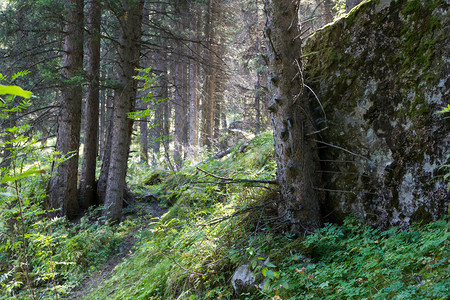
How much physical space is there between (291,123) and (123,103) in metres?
5.20

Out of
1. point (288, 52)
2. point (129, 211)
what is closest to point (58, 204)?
point (129, 211)

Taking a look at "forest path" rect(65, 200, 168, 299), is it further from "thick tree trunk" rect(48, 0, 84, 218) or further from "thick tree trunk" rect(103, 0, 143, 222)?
"thick tree trunk" rect(48, 0, 84, 218)

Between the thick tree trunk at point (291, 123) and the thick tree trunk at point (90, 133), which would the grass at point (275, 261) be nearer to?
the thick tree trunk at point (291, 123)

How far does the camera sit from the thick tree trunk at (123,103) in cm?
736

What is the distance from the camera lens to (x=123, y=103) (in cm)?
735

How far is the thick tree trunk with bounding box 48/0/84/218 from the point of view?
776 centimetres

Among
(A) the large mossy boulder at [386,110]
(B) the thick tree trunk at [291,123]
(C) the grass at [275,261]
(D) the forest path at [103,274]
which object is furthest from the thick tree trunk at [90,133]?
(A) the large mossy boulder at [386,110]

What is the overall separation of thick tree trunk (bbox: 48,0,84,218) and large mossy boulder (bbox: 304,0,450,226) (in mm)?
6508

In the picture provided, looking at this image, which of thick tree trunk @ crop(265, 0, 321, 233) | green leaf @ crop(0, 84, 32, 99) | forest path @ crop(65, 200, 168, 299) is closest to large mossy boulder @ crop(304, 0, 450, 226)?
thick tree trunk @ crop(265, 0, 321, 233)

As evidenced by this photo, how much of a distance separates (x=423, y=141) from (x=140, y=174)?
10.8 metres

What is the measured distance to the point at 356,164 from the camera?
3225 mm

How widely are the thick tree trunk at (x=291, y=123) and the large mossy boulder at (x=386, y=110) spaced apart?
21 centimetres

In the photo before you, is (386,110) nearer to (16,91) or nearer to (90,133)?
(16,91)

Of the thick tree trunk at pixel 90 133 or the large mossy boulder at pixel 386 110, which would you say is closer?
the large mossy boulder at pixel 386 110
